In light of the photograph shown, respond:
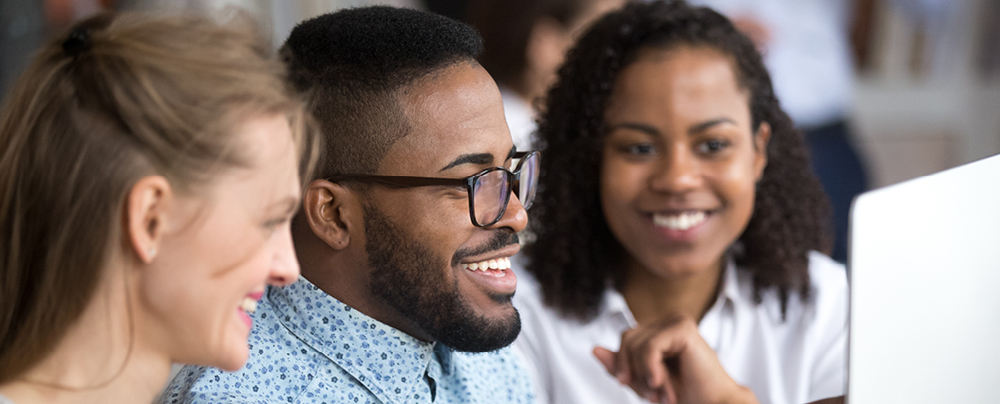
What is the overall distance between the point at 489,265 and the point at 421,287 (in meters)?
0.10

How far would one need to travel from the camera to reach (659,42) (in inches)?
58.4

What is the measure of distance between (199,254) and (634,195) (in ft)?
2.98

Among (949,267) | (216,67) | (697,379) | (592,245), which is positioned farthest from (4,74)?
(949,267)

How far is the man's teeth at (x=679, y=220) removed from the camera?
147 centimetres

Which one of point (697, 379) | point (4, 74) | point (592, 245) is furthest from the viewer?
point (4, 74)

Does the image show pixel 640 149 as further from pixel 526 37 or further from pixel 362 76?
pixel 526 37

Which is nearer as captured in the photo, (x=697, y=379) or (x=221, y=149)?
(x=221, y=149)

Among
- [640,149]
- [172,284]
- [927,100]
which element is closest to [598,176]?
[640,149]

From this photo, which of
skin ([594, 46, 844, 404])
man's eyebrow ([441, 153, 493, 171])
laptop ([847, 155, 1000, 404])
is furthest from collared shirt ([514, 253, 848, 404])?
laptop ([847, 155, 1000, 404])

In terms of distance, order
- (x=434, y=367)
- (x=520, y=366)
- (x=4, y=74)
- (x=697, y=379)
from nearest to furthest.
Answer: (x=434, y=367), (x=697, y=379), (x=520, y=366), (x=4, y=74)

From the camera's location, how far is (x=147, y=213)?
0.70 m

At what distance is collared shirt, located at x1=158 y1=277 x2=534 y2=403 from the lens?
36.7 inches

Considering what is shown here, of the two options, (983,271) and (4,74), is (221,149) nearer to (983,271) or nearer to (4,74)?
(983,271)

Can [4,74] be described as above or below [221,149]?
below
